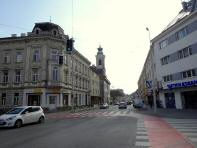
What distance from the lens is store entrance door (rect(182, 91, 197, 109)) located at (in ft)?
98.7

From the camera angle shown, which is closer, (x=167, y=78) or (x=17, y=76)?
(x=167, y=78)

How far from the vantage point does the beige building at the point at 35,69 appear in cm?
3834

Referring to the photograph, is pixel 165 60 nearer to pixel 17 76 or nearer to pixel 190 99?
pixel 190 99

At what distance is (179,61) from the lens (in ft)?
105

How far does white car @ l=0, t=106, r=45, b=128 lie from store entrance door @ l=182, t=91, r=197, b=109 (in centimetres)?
2135

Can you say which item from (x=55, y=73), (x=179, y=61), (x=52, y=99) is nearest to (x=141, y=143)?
(x=179, y=61)

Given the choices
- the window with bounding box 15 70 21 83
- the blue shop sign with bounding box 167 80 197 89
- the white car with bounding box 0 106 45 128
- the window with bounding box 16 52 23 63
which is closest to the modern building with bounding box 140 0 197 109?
the blue shop sign with bounding box 167 80 197 89

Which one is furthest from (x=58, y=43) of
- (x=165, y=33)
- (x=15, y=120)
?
(x=15, y=120)

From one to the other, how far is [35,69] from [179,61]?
80.2ft

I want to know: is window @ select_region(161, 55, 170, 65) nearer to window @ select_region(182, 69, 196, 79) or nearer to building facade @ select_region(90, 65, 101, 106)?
window @ select_region(182, 69, 196, 79)

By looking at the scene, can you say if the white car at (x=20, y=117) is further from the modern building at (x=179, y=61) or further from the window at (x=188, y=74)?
the window at (x=188, y=74)

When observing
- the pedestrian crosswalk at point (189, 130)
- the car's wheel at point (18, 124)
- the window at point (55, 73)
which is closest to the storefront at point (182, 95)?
the pedestrian crosswalk at point (189, 130)

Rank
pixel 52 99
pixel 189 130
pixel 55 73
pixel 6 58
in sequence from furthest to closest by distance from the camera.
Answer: pixel 6 58 < pixel 55 73 < pixel 52 99 < pixel 189 130

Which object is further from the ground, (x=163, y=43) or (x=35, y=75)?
(x=163, y=43)
